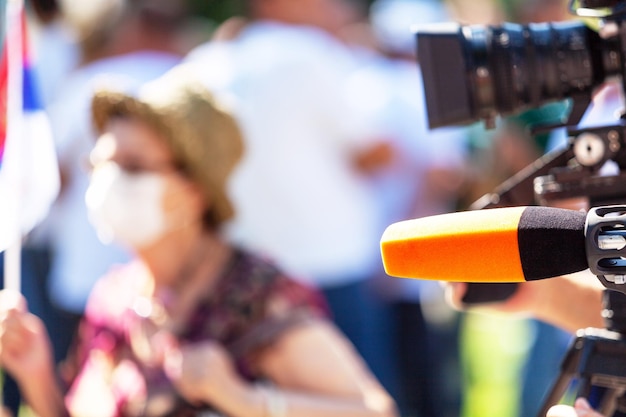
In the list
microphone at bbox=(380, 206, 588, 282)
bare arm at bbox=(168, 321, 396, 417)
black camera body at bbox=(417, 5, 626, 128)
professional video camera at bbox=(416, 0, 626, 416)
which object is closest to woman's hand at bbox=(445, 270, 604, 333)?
professional video camera at bbox=(416, 0, 626, 416)

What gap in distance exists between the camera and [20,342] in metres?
2.20

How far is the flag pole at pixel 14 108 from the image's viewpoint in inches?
82.6

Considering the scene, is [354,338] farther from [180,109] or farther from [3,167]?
[3,167]

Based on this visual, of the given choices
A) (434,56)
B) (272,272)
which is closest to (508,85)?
(434,56)

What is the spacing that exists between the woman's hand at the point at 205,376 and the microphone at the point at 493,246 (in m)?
1.13

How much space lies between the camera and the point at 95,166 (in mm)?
2691

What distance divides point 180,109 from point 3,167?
603 mm

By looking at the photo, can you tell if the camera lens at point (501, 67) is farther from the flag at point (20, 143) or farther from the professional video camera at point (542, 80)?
the flag at point (20, 143)

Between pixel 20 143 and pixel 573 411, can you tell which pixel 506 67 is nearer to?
pixel 573 411

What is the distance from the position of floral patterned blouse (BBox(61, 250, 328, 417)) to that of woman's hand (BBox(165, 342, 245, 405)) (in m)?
0.04

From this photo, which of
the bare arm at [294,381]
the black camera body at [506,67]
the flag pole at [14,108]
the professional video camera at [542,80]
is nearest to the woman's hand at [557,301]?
the professional video camera at [542,80]

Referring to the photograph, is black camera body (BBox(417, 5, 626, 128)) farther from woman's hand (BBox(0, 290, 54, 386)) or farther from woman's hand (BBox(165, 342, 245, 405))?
woman's hand (BBox(0, 290, 54, 386))

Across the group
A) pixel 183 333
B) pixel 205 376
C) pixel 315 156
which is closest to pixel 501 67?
pixel 205 376

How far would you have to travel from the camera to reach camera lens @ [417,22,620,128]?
166cm
